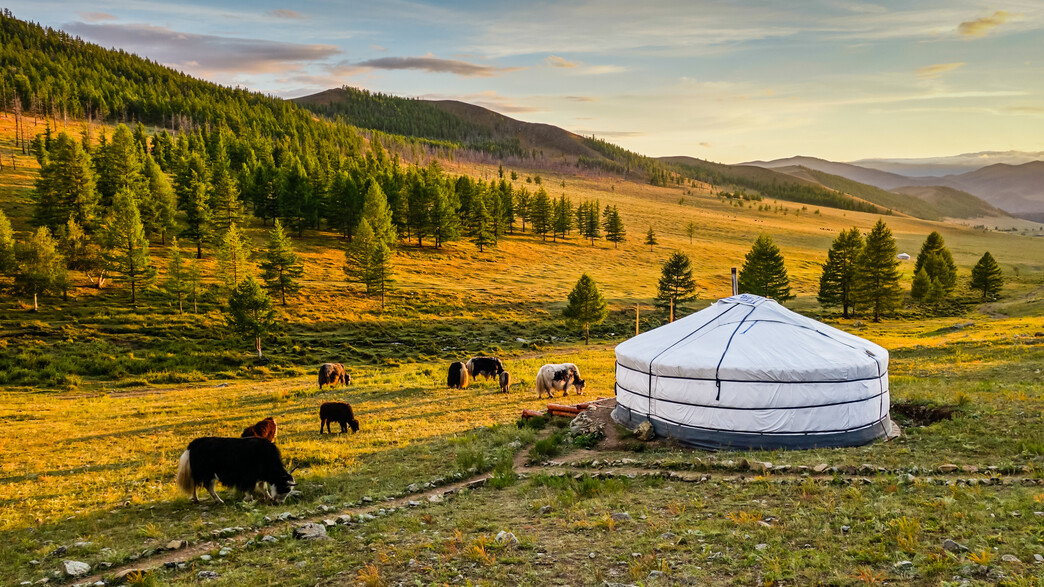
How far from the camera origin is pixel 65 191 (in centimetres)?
5100

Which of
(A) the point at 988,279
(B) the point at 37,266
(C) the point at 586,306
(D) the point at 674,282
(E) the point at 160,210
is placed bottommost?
(C) the point at 586,306

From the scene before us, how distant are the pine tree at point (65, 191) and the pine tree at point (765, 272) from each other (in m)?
A: 60.1

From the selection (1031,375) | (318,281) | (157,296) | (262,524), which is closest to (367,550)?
(262,524)

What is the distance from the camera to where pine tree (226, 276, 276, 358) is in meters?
36.7

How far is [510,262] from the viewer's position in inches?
2945

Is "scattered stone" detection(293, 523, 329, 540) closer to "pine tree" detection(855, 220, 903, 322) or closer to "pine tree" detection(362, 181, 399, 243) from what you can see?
"pine tree" detection(362, 181, 399, 243)

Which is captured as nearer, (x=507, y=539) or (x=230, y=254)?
(x=507, y=539)

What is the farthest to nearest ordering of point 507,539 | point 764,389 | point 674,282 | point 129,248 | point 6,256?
1. point 674,282
2. point 129,248
3. point 6,256
4. point 764,389
5. point 507,539

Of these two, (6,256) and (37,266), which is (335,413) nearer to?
(37,266)

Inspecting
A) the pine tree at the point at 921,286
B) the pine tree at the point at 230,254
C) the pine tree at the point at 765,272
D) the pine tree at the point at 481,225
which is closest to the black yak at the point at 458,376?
the pine tree at the point at 230,254

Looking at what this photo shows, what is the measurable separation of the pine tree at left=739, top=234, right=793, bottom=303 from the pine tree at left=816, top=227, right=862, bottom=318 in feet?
15.2

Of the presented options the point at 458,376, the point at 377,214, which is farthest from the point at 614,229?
the point at 458,376

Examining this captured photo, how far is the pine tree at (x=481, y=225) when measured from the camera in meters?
76.6

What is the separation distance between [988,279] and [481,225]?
58712 millimetres
